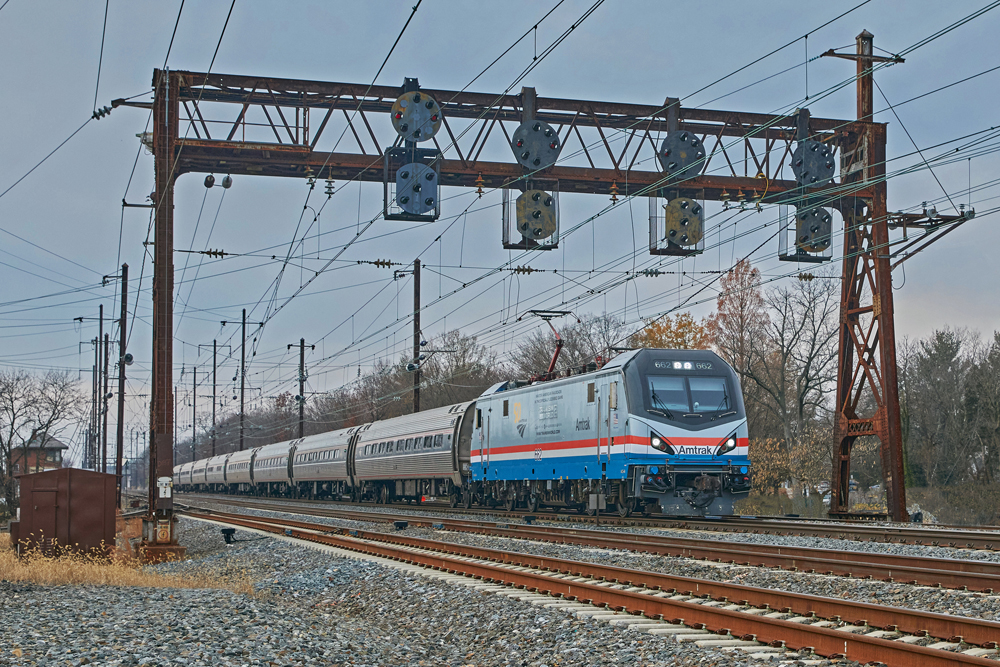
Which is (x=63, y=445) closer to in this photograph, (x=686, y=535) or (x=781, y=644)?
(x=686, y=535)

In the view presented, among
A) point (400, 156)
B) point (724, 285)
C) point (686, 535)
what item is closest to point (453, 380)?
point (724, 285)

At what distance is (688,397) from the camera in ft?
72.8

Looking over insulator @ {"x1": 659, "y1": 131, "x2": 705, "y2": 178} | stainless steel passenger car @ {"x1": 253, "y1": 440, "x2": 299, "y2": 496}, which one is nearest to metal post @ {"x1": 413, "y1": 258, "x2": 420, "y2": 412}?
stainless steel passenger car @ {"x1": 253, "y1": 440, "x2": 299, "y2": 496}

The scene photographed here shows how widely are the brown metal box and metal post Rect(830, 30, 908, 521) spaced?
17.4 m

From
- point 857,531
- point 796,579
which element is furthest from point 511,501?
point 796,579

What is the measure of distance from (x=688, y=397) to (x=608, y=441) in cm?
197

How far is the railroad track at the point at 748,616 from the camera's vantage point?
7777mm

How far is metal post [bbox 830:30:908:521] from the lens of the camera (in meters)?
25.4

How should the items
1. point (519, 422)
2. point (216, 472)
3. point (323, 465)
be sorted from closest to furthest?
point (519, 422) → point (323, 465) → point (216, 472)

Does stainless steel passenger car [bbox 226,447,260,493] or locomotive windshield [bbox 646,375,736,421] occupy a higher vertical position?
locomotive windshield [bbox 646,375,736,421]

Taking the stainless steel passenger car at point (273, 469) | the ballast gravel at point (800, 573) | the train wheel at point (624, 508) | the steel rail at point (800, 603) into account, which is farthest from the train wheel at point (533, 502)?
the stainless steel passenger car at point (273, 469)

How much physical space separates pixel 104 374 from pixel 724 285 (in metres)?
36.4

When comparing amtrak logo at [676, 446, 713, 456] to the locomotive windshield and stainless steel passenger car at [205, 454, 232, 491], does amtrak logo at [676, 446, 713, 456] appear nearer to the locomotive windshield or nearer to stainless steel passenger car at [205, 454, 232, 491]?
the locomotive windshield

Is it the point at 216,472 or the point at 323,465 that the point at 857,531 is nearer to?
the point at 323,465
